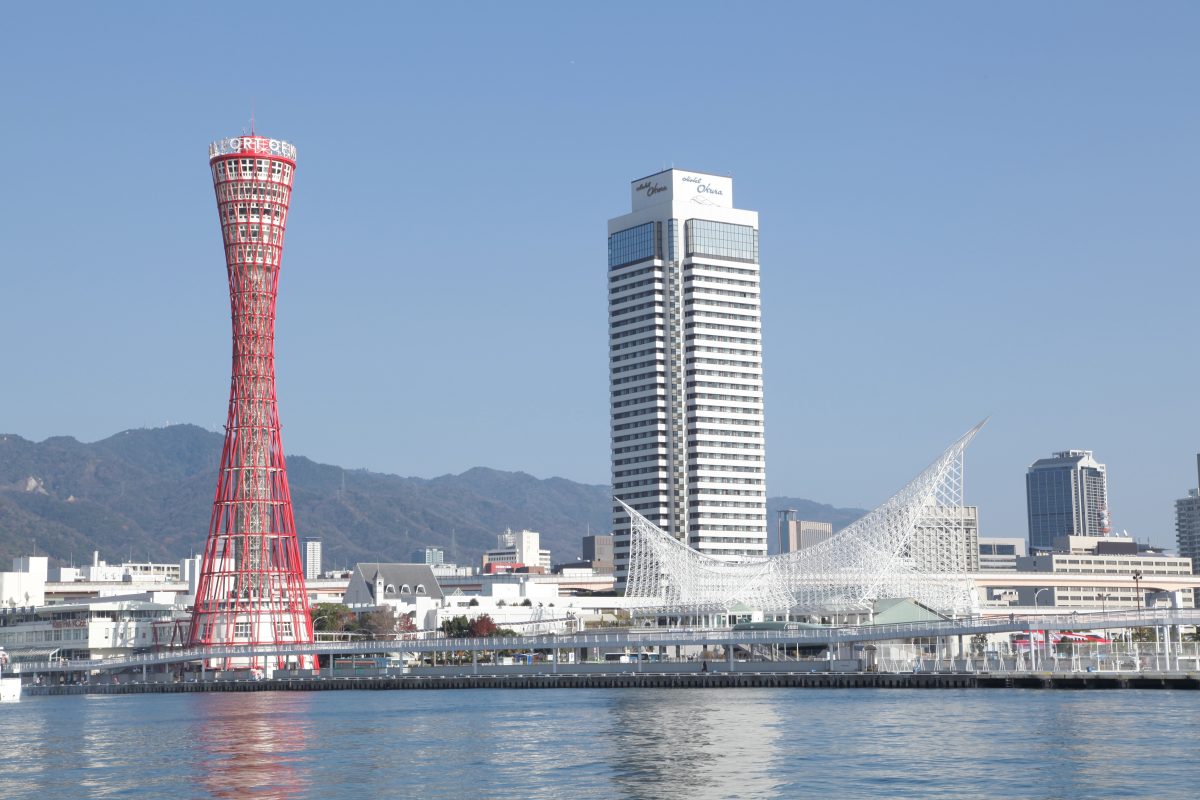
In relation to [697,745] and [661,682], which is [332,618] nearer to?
[661,682]

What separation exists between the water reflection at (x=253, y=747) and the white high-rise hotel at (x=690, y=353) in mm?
95815

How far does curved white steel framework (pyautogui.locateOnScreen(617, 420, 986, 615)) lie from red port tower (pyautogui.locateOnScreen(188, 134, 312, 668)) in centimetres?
3351

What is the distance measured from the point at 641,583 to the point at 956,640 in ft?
160

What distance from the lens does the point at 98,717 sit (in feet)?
310

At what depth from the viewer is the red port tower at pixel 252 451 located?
405 ft

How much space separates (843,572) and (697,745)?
66370mm

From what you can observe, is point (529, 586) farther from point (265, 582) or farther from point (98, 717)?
point (98, 717)

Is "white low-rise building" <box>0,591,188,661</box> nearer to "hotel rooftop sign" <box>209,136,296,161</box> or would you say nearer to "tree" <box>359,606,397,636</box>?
"tree" <box>359,606,397,636</box>

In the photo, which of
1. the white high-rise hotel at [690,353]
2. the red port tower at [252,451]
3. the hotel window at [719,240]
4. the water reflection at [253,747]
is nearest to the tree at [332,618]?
the red port tower at [252,451]

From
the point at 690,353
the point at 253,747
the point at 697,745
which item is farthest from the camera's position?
the point at 690,353

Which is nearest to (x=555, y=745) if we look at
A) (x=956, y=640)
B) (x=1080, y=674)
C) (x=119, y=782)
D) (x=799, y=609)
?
(x=119, y=782)

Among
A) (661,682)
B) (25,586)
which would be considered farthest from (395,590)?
(661,682)

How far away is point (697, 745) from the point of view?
211 ft

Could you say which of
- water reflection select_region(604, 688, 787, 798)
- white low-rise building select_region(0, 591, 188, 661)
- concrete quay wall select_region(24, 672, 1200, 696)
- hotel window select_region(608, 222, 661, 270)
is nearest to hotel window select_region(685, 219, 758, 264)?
hotel window select_region(608, 222, 661, 270)
